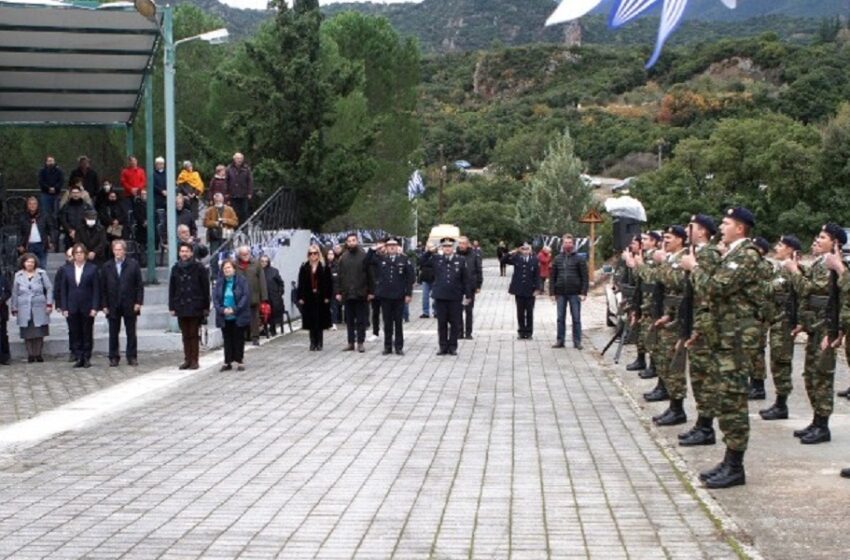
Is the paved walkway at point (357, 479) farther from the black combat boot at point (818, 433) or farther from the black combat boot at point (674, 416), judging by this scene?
the black combat boot at point (818, 433)

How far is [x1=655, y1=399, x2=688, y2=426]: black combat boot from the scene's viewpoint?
12383 mm

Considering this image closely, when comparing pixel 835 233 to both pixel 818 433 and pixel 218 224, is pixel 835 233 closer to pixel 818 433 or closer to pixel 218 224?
pixel 818 433

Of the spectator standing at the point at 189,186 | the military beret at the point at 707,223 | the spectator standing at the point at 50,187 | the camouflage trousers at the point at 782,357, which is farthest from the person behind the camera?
the spectator standing at the point at 189,186

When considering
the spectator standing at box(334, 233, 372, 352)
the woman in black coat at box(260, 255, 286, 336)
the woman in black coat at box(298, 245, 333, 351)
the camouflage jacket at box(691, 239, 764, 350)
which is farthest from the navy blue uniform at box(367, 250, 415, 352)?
the camouflage jacket at box(691, 239, 764, 350)

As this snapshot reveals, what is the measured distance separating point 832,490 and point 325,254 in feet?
50.8

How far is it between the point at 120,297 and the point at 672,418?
8.58 metres

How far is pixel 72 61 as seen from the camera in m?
22.7

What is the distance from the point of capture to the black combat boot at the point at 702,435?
1098 centimetres

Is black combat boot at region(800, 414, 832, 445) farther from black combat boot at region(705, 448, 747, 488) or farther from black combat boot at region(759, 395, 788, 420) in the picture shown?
black combat boot at region(705, 448, 747, 488)

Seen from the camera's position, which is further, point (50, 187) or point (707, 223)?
point (50, 187)

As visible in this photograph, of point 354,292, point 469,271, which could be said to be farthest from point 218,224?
point 469,271

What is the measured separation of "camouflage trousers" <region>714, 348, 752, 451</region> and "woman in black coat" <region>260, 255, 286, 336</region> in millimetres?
13682

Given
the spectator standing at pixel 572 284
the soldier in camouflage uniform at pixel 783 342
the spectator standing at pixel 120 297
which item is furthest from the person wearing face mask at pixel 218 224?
the soldier in camouflage uniform at pixel 783 342

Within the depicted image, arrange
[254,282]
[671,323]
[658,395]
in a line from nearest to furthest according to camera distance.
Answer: [671,323] < [658,395] < [254,282]
